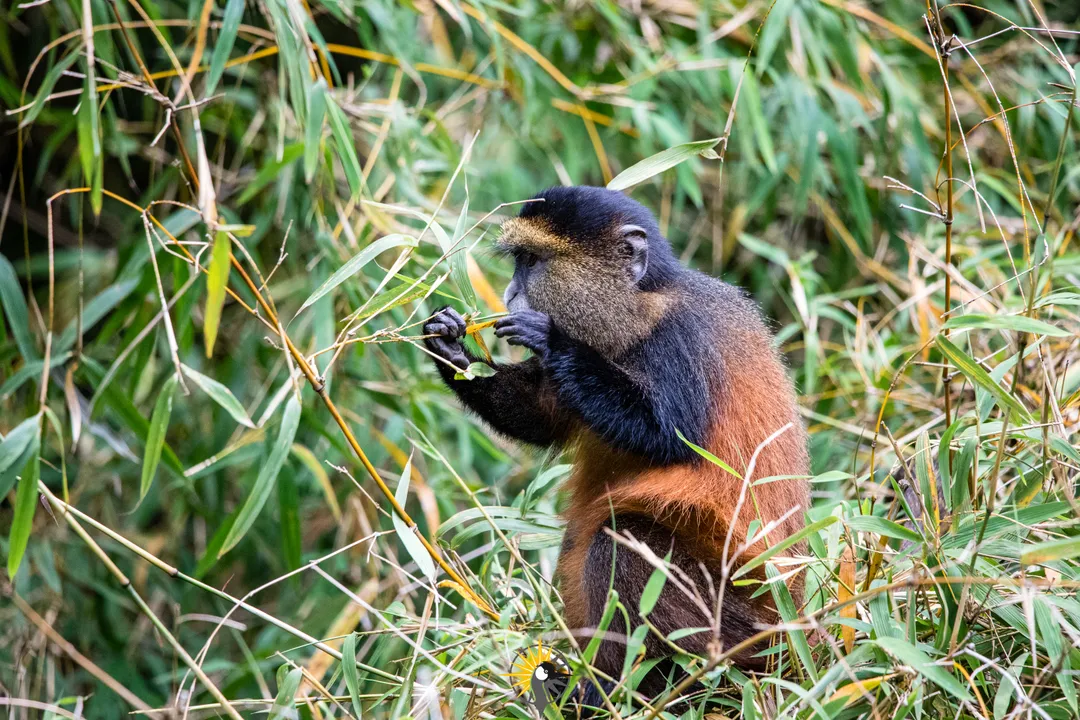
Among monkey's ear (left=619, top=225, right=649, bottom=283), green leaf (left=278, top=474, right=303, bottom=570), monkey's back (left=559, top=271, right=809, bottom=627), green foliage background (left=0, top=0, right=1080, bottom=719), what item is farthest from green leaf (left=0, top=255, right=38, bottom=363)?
monkey's ear (left=619, top=225, right=649, bottom=283)

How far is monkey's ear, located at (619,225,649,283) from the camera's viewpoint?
328cm

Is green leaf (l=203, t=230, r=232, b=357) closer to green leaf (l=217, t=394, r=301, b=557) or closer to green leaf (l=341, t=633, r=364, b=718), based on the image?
green leaf (l=217, t=394, r=301, b=557)

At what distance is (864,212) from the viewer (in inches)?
188

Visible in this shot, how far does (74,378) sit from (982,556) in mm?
3180

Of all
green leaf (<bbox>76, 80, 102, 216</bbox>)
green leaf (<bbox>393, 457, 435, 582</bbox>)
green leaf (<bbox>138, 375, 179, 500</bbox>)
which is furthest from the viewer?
green leaf (<bbox>76, 80, 102, 216</bbox>)

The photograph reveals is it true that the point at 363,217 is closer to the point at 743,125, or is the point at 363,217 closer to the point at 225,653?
the point at 743,125

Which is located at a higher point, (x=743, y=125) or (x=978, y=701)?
(x=743, y=125)

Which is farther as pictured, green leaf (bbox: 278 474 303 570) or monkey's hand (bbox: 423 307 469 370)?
green leaf (bbox: 278 474 303 570)

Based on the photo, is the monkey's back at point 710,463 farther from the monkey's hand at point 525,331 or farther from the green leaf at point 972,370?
the green leaf at point 972,370

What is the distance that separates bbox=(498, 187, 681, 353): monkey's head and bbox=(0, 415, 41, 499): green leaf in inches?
57.2

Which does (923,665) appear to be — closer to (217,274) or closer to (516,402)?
(516,402)

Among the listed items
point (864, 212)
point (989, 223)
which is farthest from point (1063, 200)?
point (864, 212)

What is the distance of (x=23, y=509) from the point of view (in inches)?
110

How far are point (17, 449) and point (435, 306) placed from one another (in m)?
1.57
